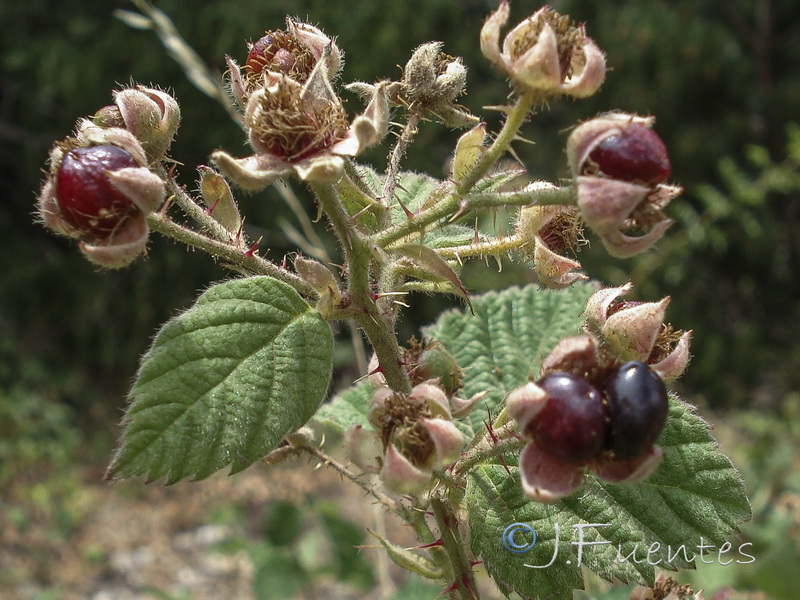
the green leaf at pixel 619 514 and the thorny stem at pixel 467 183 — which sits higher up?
the thorny stem at pixel 467 183

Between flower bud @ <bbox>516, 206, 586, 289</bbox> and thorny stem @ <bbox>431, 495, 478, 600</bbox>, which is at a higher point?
flower bud @ <bbox>516, 206, 586, 289</bbox>

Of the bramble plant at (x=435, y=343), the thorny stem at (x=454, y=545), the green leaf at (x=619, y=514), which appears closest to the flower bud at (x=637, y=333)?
the bramble plant at (x=435, y=343)

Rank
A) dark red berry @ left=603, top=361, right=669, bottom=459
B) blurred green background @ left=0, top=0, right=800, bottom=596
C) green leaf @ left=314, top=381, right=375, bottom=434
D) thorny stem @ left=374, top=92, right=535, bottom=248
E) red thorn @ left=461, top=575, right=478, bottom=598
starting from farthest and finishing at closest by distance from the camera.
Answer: blurred green background @ left=0, top=0, right=800, bottom=596 < green leaf @ left=314, top=381, right=375, bottom=434 < red thorn @ left=461, top=575, right=478, bottom=598 < thorny stem @ left=374, top=92, right=535, bottom=248 < dark red berry @ left=603, top=361, right=669, bottom=459

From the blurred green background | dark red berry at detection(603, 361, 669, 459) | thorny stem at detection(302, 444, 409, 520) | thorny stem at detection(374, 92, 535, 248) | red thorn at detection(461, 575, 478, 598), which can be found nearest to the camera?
dark red berry at detection(603, 361, 669, 459)

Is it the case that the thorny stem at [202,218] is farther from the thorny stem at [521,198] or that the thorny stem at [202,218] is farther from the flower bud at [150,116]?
the thorny stem at [521,198]

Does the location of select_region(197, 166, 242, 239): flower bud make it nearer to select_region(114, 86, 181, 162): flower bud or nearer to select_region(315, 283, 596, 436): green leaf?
select_region(114, 86, 181, 162): flower bud

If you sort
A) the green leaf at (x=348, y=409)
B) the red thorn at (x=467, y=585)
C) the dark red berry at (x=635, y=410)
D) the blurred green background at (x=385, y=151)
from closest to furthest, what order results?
the dark red berry at (x=635, y=410) < the red thorn at (x=467, y=585) < the green leaf at (x=348, y=409) < the blurred green background at (x=385, y=151)

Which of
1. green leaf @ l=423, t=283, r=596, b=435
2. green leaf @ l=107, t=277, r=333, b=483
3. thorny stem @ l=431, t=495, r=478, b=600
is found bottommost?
green leaf @ l=423, t=283, r=596, b=435

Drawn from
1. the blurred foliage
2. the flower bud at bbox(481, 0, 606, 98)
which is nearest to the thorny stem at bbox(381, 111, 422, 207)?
the flower bud at bbox(481, 0, 606, 98)
